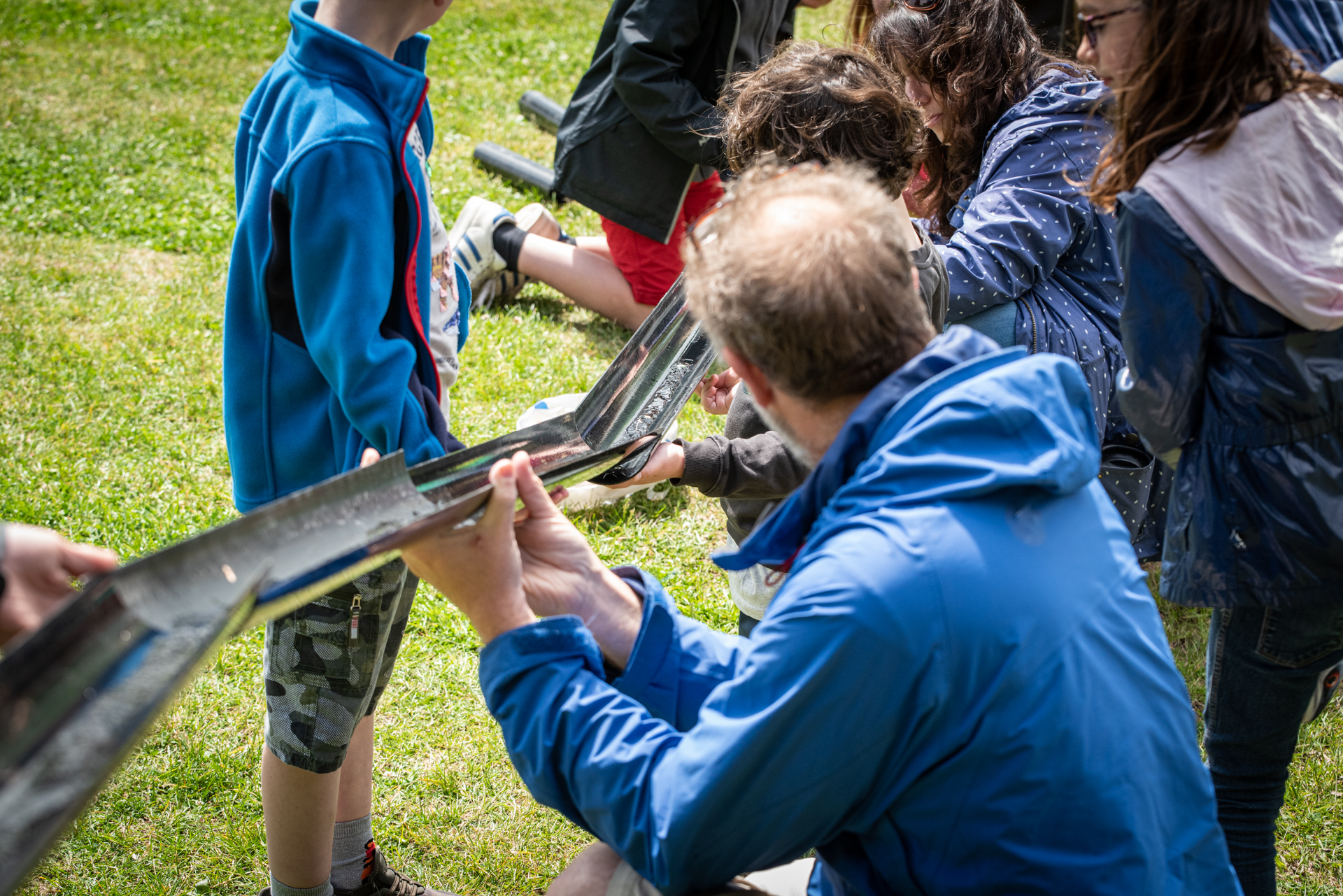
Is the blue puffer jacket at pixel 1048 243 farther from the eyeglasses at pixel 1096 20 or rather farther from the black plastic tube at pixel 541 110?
the black plastic tube at pixel 541 110

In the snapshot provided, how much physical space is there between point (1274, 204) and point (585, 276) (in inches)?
141

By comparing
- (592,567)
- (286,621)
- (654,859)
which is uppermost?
(592,567)

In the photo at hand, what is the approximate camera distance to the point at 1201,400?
212 cm

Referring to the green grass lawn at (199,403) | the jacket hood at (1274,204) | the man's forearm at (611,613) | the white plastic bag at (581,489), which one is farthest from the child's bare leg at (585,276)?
the man's forearm at (611,613)

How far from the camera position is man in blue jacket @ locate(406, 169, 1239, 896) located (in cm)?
125

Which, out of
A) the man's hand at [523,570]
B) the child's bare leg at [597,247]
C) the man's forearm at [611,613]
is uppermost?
the man's hand at [523,570]

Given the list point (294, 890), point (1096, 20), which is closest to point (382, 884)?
point (294, 890)

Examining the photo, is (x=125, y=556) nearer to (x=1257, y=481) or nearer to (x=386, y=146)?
(x=386, y=146)

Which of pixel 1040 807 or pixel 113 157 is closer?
pixel 1040 807

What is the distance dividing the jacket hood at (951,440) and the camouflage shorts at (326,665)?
88 centimetres

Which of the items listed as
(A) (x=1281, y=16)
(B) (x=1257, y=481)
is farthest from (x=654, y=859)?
(A) (x=1281, y=16)

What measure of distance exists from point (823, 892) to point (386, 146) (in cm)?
143

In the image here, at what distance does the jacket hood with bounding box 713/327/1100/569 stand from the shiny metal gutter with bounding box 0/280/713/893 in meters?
0.52

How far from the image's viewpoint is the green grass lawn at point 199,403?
269 cm
